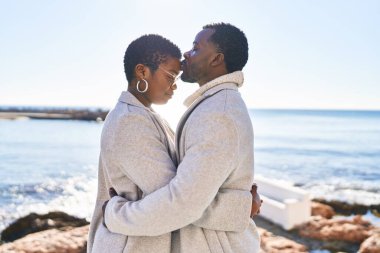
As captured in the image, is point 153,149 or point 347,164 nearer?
point 153,149

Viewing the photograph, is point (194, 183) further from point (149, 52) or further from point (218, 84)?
point (149, 52)

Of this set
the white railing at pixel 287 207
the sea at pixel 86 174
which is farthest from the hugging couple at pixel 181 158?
the sea at pixel 86 174

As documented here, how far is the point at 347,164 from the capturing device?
89.8 feet

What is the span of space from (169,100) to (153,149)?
20.1 inches

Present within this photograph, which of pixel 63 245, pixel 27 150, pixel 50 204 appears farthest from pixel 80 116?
pixel 63 245

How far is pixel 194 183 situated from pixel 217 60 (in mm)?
645

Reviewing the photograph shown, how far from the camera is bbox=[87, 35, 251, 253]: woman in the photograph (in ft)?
5.62

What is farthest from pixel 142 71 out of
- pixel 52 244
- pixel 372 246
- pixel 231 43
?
pixel 372 246

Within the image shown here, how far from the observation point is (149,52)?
1979 mm

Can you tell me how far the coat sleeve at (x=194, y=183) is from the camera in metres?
1.56

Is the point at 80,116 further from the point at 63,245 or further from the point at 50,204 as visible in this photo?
the point at 63,245

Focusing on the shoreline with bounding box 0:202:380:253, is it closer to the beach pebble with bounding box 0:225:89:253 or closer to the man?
the beach pebble with bounding box 0:225:89:253

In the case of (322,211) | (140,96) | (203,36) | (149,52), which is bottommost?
(322,211)

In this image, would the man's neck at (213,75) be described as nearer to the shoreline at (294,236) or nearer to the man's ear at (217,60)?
the man's ear at (217,60)
